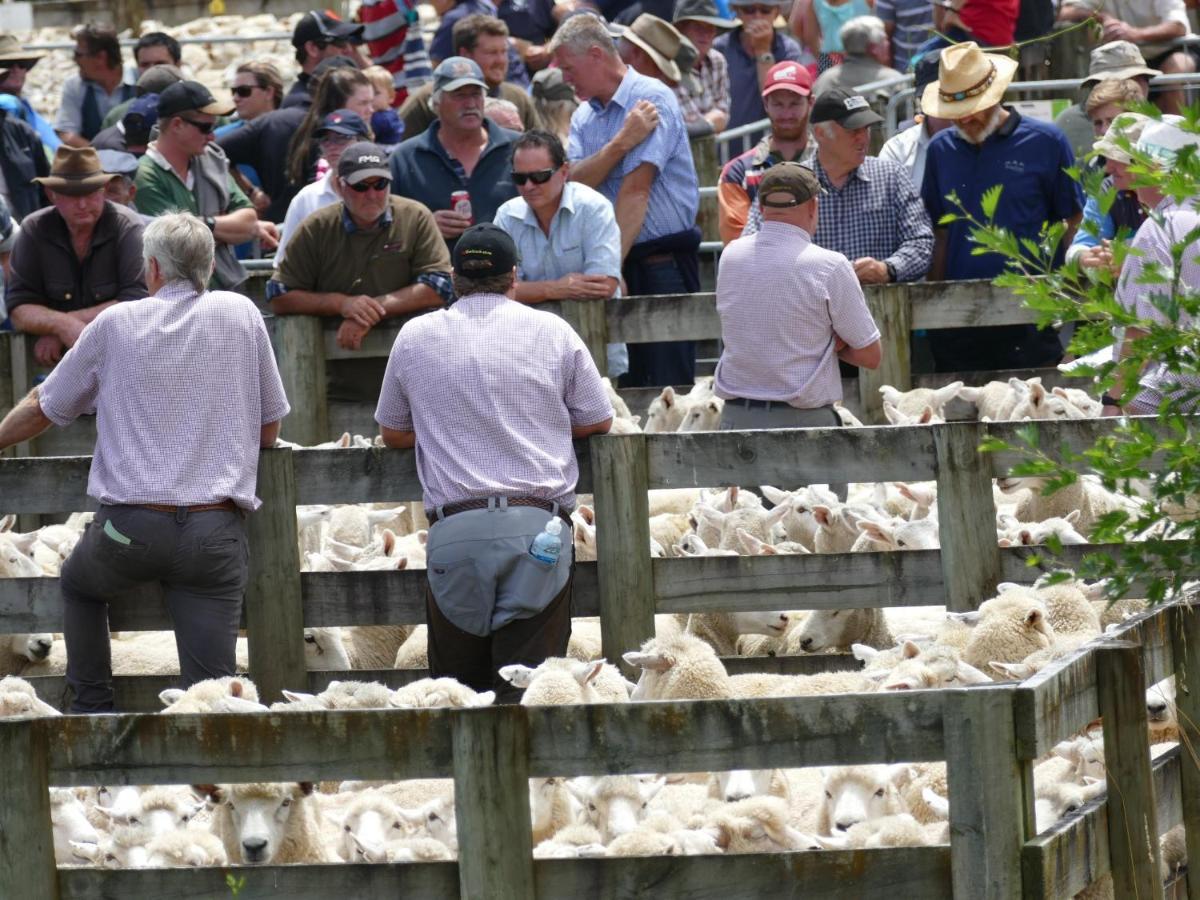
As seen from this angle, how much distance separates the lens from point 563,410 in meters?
7.18

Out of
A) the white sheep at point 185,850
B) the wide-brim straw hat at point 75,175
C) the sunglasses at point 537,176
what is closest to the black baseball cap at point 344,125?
the sunglasses at point 537,176

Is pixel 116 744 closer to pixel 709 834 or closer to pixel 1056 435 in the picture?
pixel 709 834

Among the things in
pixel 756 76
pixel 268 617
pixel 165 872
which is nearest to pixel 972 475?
pixel 268 617

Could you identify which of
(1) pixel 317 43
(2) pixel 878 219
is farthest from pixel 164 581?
(1) pixel 317 43

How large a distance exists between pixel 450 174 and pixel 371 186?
56.4 inches

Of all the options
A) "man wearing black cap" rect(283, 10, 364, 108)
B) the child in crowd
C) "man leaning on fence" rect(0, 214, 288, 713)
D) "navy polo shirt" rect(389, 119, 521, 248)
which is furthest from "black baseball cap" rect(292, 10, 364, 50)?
Result: "man leaning on fence" rect(0, 214, 288, 713)

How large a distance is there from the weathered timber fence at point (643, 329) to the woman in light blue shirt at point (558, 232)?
0.11 m

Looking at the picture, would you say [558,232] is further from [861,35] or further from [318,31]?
[318,31]

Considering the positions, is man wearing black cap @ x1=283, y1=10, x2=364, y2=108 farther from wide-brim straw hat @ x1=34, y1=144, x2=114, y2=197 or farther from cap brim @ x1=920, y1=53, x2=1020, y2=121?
cap brim @ x1=920, y1=53, x2=1020, y2=121

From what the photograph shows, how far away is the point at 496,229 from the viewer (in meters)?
7.38

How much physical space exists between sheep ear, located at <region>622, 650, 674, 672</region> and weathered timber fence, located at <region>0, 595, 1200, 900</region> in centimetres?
202

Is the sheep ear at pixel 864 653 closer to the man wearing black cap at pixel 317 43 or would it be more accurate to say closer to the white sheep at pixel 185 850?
the white sheep at pixel 185 850

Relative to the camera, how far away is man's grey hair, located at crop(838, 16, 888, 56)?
13492mm

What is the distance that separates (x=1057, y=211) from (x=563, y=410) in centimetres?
429
